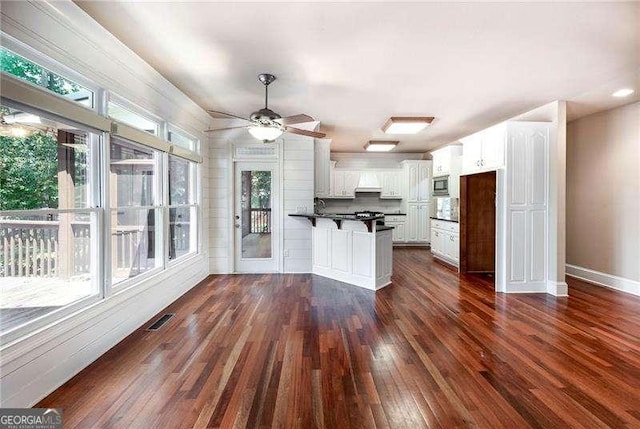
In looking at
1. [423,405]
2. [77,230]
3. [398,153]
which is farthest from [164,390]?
[398,153]

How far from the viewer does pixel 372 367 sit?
2334 millimetres

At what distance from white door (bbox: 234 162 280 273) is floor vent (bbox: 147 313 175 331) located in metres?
2.08

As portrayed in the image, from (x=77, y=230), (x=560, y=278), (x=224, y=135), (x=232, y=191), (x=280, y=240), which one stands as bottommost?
(x=560, y=278)

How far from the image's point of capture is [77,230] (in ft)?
8.14

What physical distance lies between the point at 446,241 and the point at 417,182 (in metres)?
2.44

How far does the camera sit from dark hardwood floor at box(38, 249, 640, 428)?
182 cm

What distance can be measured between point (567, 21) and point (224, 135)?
4733mm

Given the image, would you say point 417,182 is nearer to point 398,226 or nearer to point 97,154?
point 398,226

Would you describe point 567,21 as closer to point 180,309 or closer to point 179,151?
point 179,151

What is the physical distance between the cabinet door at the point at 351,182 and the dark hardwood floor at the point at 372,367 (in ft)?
15.3

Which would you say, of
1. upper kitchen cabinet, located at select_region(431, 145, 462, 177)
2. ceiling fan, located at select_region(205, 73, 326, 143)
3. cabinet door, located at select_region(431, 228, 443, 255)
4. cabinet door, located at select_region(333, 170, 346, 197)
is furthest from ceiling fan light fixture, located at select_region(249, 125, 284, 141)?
cabinet door, located at select_region(333, 170, 346, 197)

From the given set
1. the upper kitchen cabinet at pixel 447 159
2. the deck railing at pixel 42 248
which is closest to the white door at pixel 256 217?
the deck railing at pixel 42 248

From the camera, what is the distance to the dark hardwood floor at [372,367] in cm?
182

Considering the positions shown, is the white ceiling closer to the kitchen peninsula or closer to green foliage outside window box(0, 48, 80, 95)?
green foliage outside window box(0, 48, 80, 95)
